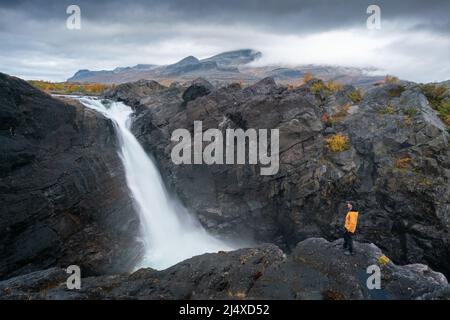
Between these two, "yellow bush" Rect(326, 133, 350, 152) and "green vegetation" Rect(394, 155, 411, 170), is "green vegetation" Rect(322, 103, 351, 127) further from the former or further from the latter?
"green vegetation" Rect(394, 155, 411, 170)

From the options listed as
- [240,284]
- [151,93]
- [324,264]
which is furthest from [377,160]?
[151,93]

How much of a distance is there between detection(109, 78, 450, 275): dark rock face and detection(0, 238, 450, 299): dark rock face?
49.0 ft

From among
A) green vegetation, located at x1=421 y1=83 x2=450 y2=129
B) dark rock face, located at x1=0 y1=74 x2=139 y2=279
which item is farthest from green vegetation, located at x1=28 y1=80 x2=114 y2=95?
green vegetation, located at x1=421 y1=83 x2=450 y2=129

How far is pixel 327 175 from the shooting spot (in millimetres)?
35625

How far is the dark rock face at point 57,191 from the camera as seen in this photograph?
24.9 meters

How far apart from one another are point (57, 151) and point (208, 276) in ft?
60.6

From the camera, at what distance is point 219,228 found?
3650cm

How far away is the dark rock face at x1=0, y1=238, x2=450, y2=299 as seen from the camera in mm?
15531

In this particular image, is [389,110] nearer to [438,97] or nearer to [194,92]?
[438,97]

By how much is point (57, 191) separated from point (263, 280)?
18.6 metres

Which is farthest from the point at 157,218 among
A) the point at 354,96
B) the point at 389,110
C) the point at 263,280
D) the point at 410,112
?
the point at 354,96

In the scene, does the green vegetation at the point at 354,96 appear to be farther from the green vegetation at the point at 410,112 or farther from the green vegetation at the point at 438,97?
the green vegetation at the point at 410,112

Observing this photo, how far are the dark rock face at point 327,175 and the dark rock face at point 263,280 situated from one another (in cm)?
1493
